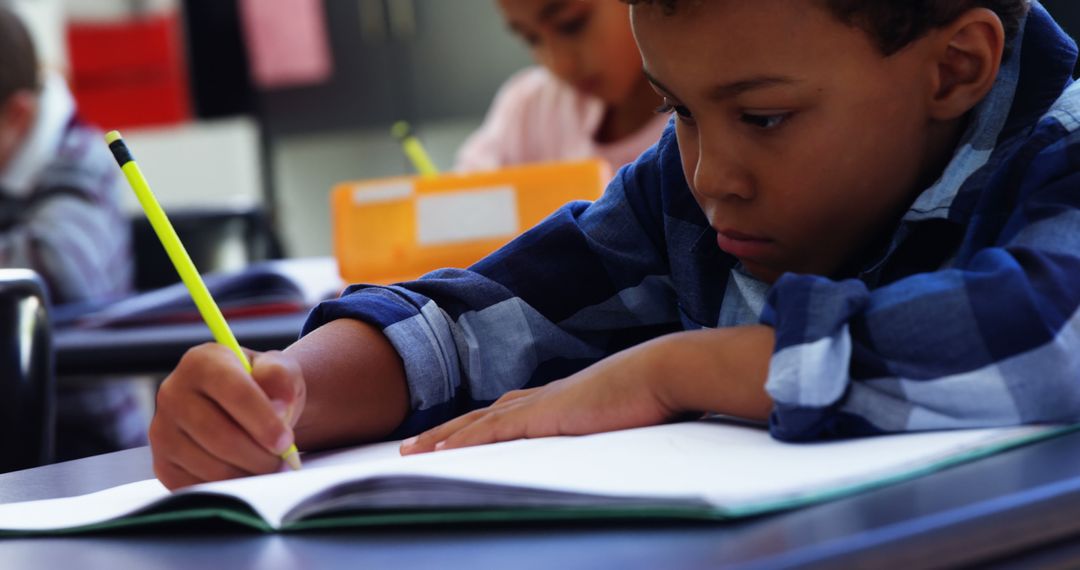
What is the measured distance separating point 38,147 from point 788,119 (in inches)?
79.1

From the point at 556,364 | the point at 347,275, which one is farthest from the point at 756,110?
the point at 347,275

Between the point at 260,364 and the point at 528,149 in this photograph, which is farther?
the point at 528,149

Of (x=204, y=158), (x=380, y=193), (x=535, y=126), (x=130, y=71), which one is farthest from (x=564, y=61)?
(x=130, y=71)

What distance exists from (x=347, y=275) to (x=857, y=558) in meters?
1.21

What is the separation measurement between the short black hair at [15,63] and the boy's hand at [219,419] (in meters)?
1.99

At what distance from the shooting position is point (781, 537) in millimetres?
419

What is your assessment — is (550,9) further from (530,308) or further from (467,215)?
(530,308)

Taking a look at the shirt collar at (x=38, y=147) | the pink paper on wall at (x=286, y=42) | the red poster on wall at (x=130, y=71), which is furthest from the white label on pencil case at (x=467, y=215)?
the red poster on wall at (x=130, y=71)

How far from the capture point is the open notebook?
0.47m

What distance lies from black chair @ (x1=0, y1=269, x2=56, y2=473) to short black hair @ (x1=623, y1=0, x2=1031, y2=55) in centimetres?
60

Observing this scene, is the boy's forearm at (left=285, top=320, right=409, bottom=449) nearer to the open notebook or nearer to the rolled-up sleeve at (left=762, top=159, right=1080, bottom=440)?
the open notebook

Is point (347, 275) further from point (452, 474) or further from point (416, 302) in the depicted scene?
→ point (452, 474)

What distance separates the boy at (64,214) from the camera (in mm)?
2182

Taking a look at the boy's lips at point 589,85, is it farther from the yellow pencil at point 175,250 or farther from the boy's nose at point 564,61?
the yellow pencil at point 175,250
